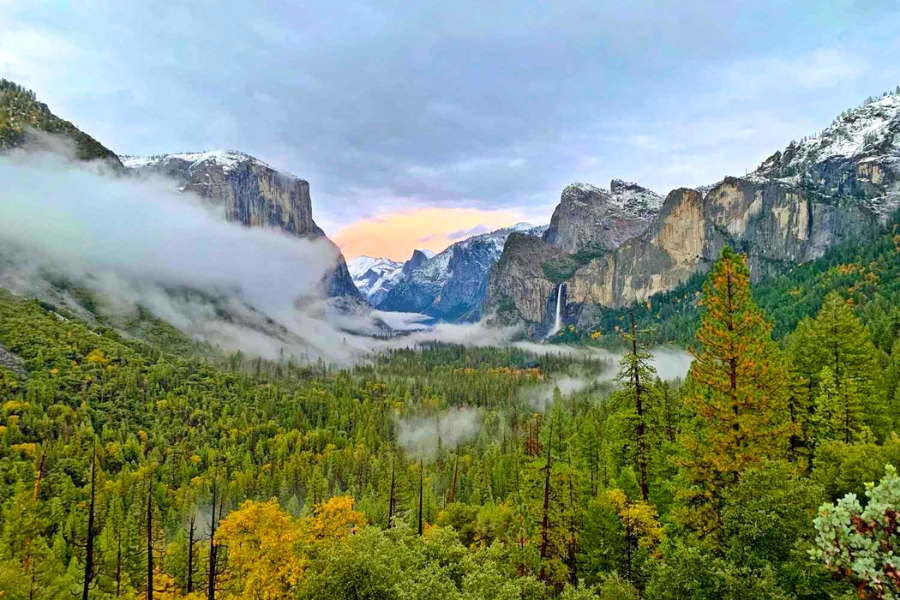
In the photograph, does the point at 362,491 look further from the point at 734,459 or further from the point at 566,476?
the point at 734,459

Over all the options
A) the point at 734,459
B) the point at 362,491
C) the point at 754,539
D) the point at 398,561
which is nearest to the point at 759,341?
the point at 734,459

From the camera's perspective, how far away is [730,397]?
87.2 ft

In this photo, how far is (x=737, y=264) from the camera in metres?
27.6

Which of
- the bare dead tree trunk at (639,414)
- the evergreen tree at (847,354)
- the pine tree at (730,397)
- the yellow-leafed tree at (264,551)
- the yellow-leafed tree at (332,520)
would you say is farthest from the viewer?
the yellow-leafed tree at (332,520)

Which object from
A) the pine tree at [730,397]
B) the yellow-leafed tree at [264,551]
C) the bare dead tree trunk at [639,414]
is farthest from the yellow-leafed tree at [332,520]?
the pine tree at [730,397]

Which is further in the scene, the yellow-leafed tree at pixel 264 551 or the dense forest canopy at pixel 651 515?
the yellow-leafed tree at pixel 264 551

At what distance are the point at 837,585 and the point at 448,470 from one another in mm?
130848

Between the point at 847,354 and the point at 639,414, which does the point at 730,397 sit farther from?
the point at 847,354

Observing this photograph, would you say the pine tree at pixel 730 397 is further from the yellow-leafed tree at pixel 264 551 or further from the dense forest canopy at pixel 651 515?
the yellow-leafed tree at pixel 264 551

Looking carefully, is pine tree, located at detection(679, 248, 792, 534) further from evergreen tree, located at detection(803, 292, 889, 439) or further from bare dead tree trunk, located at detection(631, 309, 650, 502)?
evergreen tree, located at detection(803, 292, 889, 439)

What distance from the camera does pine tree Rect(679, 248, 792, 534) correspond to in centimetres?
2552

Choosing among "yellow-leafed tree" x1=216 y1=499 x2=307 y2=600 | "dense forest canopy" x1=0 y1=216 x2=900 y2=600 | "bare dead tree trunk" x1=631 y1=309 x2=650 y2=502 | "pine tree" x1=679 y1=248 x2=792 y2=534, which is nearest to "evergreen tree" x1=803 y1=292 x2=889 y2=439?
"dense forest canopy" x1=0 y1=216 x2=900 y2=600

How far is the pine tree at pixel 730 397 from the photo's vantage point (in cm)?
2552

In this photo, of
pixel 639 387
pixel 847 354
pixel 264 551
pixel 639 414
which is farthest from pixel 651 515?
pixel 264 551
